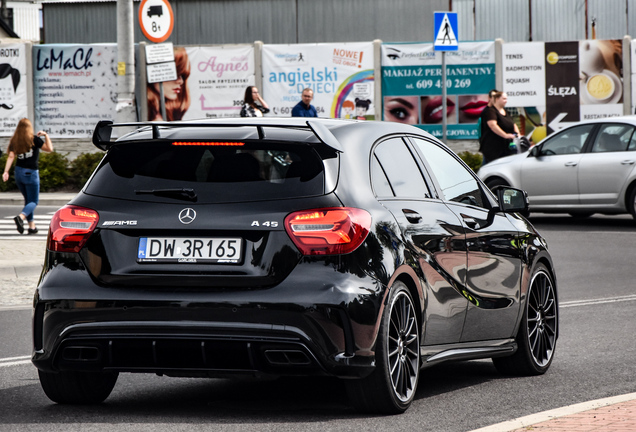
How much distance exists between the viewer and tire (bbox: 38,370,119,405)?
6.09 m

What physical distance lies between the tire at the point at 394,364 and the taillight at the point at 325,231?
1.20 feet

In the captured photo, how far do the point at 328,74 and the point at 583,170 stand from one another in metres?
10.0

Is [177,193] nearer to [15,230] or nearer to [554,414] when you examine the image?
[554,414]

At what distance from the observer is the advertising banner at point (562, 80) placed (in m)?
26.4

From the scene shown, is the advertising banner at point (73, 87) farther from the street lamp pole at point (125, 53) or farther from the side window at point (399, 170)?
the side window at point (399, 170)

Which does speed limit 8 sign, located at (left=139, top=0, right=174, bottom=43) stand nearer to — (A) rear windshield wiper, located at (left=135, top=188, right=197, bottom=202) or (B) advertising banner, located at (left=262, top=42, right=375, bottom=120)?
(B) advertising banner, located at (left=262, top=42, right=375, bottom=120)

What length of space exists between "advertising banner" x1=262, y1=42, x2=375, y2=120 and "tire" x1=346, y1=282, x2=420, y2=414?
21.1m

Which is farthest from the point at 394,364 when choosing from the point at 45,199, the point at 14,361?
the point at 45,199

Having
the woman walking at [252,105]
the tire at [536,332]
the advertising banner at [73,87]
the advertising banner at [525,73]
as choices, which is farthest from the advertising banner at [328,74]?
the tire at [536,332]

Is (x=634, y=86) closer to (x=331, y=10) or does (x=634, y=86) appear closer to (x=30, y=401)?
(x=331, y=10)

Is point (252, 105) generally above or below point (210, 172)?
above

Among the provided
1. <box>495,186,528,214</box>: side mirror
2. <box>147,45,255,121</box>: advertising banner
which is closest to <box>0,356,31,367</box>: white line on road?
<box>495,186,528,214</box>: side mirror

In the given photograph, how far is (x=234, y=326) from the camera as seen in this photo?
536 cm

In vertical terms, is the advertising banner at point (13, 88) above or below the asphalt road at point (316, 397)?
above
